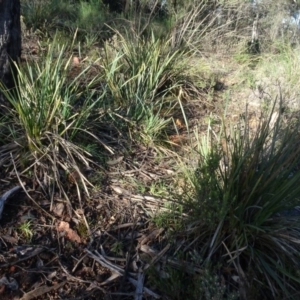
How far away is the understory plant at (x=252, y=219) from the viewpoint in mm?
2596

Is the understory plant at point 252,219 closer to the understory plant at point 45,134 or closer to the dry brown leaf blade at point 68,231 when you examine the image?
the dry brown leaf blade at point 68,231

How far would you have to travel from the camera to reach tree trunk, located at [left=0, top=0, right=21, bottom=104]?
11.6ft

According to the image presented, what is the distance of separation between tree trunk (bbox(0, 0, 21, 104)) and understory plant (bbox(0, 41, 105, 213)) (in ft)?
0.30

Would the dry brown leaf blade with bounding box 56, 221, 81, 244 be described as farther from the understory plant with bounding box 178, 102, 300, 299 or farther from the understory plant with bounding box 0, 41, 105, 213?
the understory plant with bounding box 178, 102, 300, 299

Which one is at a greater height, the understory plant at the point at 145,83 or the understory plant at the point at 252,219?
the understory plant at the point at 252,219

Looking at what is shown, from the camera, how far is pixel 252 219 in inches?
108

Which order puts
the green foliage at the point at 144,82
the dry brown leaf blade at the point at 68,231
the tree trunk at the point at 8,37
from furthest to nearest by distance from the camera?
the green foliage at the point at 144,82
the tree trunk at the point at 8,37
the dry brown leaf blade at the point at 68,231

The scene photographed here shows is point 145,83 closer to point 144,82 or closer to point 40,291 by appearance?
point 144,82

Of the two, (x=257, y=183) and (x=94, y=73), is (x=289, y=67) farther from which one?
(x=257, y=183)

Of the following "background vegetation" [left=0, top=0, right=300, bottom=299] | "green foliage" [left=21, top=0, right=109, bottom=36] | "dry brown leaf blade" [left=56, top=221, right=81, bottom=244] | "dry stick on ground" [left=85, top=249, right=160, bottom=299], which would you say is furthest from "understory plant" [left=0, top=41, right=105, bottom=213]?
"green foliage" [left=21, top=0, right=109, bottom=36]

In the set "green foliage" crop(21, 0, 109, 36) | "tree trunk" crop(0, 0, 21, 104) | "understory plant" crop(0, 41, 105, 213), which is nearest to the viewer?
"understory plant" crop(0, 41, 105, 213)

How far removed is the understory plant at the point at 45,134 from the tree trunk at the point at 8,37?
0.09 m

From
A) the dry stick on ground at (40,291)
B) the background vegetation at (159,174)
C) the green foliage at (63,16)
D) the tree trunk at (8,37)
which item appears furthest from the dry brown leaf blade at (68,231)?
the green foliage at (63,16)

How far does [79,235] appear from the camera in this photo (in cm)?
293
